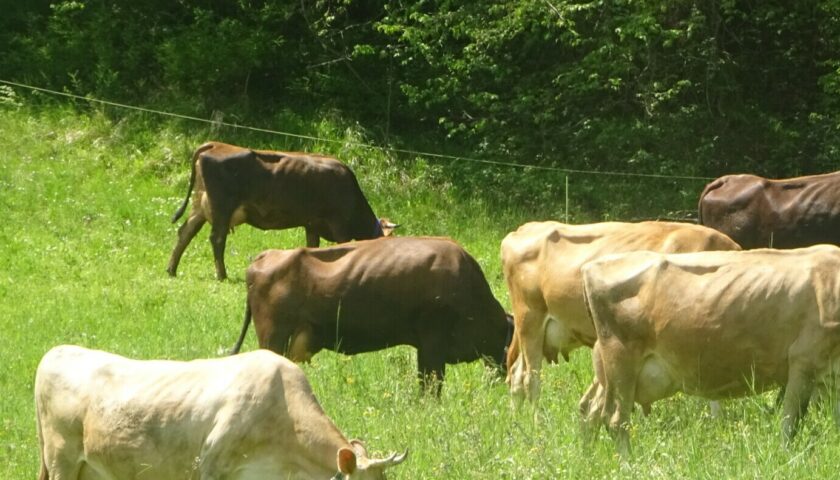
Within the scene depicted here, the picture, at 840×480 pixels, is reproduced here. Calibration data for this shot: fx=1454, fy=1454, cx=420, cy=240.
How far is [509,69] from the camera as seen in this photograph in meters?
24.4

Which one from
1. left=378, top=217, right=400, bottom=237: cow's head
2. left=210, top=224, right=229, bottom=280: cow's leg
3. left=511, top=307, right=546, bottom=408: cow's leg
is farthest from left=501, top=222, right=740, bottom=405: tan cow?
left=378, top=217, right=400, bottom=237: cow's head

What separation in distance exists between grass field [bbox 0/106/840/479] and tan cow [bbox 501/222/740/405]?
0.27 meters

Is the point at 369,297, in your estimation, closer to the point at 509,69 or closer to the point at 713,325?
the point at 713,325

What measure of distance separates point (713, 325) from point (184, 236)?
421 inches

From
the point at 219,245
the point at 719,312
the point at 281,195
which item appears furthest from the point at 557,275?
the point at 281,195

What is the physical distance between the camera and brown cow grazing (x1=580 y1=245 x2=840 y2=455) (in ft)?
28.6

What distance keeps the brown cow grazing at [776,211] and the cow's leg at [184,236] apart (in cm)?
677

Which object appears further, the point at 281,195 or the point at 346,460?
the point at 281,195

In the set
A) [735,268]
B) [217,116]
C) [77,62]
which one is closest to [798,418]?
[735,268]

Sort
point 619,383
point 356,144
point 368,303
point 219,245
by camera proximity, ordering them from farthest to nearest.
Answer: point 356,144, point 219,245, point 368,303, point 619,383

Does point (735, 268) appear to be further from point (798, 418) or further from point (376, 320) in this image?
point (376, 320)

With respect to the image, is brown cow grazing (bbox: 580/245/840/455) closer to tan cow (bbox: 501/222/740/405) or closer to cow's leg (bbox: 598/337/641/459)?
cow's leg (bbox: 598/337/641/459)

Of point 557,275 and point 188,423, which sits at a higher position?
point 188,423

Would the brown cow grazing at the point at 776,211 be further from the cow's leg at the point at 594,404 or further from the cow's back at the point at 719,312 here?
the cow's back at the point at 719,312
